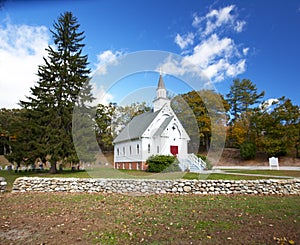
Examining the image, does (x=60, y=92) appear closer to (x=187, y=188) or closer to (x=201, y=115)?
(x=187, y=188)

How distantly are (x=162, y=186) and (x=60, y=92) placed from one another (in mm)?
14999

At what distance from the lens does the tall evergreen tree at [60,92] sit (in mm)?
20078

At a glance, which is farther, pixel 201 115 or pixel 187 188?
pixel 201 115

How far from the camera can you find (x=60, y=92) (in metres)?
21.2

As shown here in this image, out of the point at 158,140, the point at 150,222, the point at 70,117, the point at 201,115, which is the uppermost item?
the point at 201,115

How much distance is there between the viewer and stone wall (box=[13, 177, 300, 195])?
34.0 feet

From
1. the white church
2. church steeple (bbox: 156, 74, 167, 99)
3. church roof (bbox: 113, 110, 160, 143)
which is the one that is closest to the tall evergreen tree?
church roof (bbox: 113, 110, 160, 143)

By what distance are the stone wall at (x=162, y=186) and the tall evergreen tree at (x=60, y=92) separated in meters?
9.05

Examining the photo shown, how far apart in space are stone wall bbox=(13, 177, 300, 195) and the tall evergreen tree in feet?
29.7

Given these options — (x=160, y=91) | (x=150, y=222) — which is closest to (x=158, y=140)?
(x=160, y=91)

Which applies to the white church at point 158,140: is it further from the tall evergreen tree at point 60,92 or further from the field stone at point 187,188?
the field stone at point 187,188

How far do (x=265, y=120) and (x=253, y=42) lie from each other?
12.2 m

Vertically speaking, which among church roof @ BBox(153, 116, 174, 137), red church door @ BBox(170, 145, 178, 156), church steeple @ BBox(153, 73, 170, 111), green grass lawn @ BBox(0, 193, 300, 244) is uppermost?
church steeple @ BBox(153, 73, 170, 111)

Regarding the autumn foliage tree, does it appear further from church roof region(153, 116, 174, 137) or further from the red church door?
church roof region(153, 116, 174, 137)
